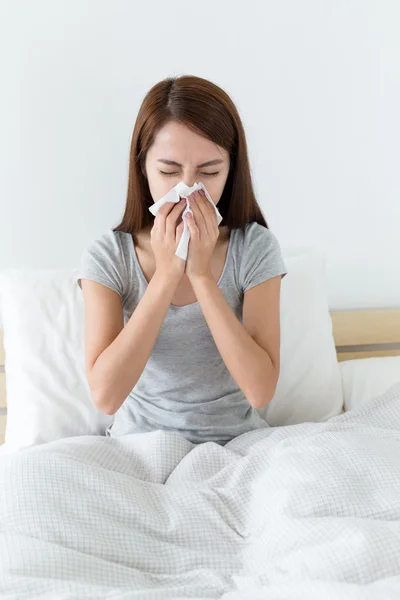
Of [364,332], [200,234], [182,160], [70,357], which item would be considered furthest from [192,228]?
[364,332]

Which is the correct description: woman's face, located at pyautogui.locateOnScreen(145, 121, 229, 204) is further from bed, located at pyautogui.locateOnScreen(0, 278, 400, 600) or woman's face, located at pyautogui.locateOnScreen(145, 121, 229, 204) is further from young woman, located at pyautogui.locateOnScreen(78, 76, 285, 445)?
bed, located at pyautogui.locateOnScreen(0, 278, 400, 600)

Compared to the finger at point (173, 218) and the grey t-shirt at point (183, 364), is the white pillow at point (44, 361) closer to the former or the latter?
the grey t-shirt at point (183, 364)

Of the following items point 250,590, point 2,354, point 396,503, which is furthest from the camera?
point 2,354

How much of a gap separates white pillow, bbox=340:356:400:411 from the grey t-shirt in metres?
0.35

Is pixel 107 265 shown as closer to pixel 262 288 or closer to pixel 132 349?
pixel 132 349

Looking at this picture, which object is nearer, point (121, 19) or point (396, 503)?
point (396, 503)

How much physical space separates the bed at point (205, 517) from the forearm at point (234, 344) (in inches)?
3.8

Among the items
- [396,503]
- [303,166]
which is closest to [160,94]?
[303,166]

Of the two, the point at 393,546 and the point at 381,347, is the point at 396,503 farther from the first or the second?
the point at 381,347

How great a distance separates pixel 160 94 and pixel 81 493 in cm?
74

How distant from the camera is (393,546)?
0.91 metres

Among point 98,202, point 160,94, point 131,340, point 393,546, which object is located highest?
point 160,94

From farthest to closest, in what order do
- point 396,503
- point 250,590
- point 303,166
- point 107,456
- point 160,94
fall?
point 303,166 < point 160,94 < point 107,456 < point 396,503 < point 250,590

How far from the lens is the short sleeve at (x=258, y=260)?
4.74 ft
